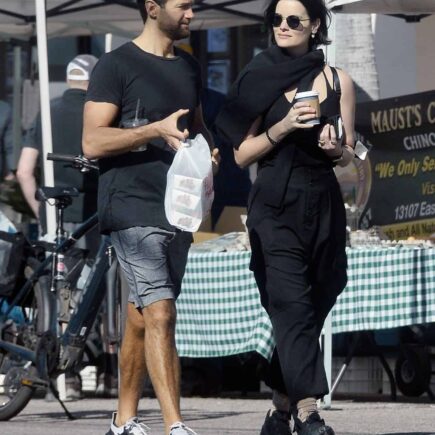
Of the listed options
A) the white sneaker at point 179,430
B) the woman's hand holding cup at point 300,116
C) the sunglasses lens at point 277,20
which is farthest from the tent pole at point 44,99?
the woman's hand holding cup at point 300,116

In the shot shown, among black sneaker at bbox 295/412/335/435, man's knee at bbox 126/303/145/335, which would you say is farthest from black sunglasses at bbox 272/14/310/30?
black sneaker at bbox 295/412/335/435

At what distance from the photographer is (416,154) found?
10.2 metres

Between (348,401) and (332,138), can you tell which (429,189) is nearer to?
(348,401)

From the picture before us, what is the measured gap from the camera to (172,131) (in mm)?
6148

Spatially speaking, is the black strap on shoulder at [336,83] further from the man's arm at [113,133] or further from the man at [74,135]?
the man at [74,135]

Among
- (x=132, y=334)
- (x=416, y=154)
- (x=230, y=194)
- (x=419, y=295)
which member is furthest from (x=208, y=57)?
(x=132, y=334)

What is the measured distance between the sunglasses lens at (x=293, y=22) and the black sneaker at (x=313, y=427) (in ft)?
4.88

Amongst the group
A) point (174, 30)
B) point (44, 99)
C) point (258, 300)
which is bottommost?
point (258, 300)

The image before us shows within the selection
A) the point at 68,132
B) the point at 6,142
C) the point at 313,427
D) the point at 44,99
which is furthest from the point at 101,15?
the point at 313,427

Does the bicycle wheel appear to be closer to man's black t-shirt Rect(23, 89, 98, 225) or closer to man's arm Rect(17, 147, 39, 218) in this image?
man's black t-shirt Rect(23, 89, 98, 225)

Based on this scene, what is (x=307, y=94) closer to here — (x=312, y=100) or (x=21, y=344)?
(x=312, y=100)

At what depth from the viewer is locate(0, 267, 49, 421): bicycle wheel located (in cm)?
830

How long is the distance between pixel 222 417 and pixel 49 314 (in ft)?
3.52

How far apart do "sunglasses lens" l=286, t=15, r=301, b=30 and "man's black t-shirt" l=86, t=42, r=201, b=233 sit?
1.82 feet
